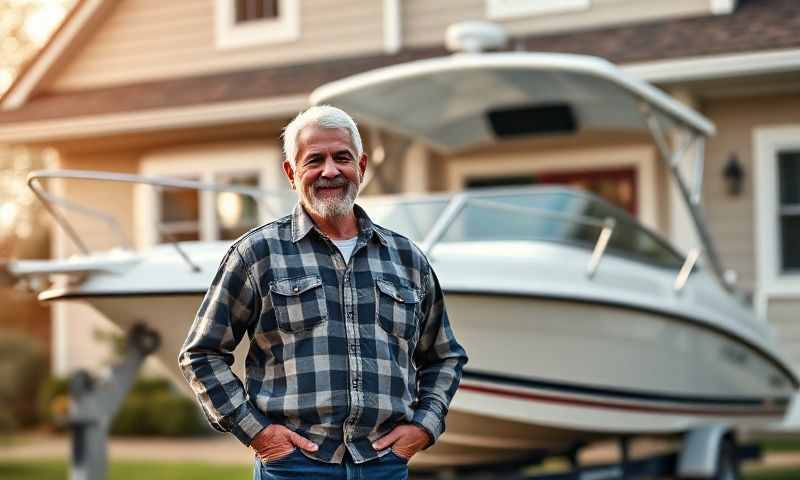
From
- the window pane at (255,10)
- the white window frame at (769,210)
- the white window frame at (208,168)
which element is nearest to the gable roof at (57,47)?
the window pane at (255,10)

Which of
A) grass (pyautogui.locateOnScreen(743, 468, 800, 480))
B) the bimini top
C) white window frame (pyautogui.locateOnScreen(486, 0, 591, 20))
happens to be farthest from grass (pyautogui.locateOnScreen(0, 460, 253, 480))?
white window frame (pyautogui.locateOnScreen(486, 0, 591, 20))

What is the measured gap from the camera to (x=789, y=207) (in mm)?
9969

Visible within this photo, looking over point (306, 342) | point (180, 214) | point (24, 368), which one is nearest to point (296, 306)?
point (306, 342)

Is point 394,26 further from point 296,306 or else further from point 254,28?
point 296,306

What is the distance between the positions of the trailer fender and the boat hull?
105mm

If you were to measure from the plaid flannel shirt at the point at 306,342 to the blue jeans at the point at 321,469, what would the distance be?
0.09ft

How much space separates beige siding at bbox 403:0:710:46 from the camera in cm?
1033

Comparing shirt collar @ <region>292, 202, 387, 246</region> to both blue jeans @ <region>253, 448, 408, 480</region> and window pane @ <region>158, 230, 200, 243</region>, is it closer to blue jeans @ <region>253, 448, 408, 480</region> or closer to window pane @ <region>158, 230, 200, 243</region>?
blue jeans @ <region>253, 448, 408, 480</region>

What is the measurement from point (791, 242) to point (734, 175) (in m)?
0.74

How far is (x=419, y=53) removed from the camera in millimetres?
11227

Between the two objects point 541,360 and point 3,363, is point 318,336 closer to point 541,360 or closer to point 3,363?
point 541,360

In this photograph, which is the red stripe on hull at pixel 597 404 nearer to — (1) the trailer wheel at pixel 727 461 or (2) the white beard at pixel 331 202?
(1) the trailer wheel at pixel 727 461

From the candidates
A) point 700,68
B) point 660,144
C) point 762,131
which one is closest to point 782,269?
point 762,131

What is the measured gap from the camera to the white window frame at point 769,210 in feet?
32.4
